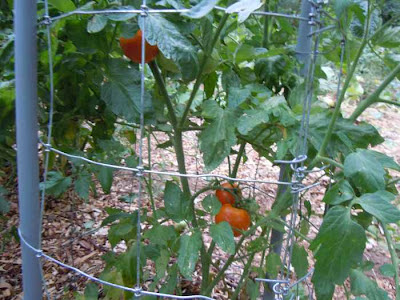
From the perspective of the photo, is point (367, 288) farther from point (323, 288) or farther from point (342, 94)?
point (342, 94)

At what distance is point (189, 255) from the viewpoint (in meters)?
0.79

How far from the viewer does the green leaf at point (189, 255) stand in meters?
0.79

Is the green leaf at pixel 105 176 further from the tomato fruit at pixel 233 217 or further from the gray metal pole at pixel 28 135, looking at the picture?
the tomato fruit at pixel 233 217

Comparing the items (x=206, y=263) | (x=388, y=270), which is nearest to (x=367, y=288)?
(x=388, y=270)

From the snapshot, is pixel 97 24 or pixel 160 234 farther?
pixel 160 234

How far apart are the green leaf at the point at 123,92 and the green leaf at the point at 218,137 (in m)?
0.12

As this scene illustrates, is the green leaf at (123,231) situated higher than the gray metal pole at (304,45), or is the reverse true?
the gray metal pole at (304,45)

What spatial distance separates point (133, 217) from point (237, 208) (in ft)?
0.77

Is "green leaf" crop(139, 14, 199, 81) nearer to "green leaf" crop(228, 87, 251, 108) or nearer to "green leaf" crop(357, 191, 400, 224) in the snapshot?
"green leaf" crop(228, 87, 251, 108)

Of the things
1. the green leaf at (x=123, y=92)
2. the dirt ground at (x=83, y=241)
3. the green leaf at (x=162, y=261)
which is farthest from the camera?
the dirt ground at (x=83, y=241)

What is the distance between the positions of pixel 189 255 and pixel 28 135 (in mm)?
A: 397

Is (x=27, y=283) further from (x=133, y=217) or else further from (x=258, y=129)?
(x=258, y=129)

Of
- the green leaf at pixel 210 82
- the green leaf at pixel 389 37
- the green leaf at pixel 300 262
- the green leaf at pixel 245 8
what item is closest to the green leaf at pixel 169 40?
the green leaf at pixel 245 8

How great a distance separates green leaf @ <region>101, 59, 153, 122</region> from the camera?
0.82 meters
